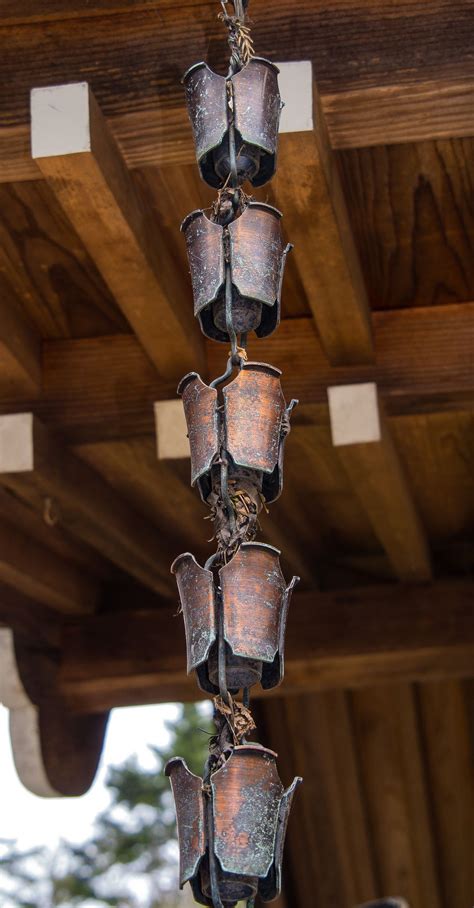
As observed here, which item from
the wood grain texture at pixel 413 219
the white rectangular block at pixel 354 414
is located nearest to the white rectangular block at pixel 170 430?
the white rectangular block at pixel 354 414

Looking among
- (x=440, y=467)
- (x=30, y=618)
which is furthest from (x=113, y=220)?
(x=30, y=618)

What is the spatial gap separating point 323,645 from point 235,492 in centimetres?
268

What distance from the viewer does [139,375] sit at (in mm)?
3072

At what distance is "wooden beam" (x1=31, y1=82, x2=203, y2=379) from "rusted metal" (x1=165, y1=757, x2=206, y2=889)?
3.64 ft

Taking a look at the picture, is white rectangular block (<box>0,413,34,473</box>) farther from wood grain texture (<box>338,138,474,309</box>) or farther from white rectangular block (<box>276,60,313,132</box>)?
white rectangular block (<box>276,60,313,132</box>)

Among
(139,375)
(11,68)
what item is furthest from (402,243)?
(11,68)

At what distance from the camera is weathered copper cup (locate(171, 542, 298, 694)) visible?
156cm

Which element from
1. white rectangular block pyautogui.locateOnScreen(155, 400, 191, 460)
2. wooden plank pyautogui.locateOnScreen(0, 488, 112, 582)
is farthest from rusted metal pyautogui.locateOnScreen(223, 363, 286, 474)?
wooden plank pyautogui.locateOnScreen(0, 488, 112, 582)

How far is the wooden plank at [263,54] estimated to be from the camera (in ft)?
7.54

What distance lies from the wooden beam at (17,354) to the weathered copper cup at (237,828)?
59.7 inches

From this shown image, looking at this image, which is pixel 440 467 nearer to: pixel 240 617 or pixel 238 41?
pixel 238 41

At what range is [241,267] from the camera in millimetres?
1720

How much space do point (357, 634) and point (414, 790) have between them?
1.25m

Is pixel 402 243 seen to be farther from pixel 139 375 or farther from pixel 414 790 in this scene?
pixel 414 790
